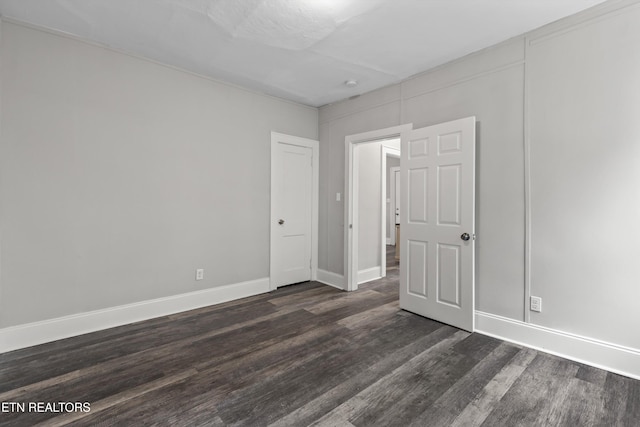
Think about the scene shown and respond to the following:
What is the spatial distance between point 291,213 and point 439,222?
6.92 feet

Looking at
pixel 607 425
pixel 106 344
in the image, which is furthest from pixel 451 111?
pixel 106 344

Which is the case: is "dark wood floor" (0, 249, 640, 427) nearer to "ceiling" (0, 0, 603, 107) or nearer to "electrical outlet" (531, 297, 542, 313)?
"electrical outlet" (531, 297, 542, 313)

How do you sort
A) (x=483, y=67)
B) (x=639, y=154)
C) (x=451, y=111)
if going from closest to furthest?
(x=639, y=154) → (x=483, y=67) → (x=451, y=111)

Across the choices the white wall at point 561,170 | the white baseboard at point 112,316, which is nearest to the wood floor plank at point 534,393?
the white wall at point 561,170

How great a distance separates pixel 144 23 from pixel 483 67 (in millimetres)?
3046

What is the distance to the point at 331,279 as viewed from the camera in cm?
448

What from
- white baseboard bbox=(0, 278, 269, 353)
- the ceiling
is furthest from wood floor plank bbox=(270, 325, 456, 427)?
the ceiling

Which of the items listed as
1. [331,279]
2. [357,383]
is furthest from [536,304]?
[331,279]

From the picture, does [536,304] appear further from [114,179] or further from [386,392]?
[114,179]

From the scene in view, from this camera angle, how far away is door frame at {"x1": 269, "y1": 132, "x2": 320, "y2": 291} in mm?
4145

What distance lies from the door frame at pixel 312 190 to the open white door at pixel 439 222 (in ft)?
5.22

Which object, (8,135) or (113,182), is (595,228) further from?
(8,135)

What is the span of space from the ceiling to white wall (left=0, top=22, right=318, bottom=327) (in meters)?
0.36

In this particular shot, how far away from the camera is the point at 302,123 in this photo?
449 centimetres
